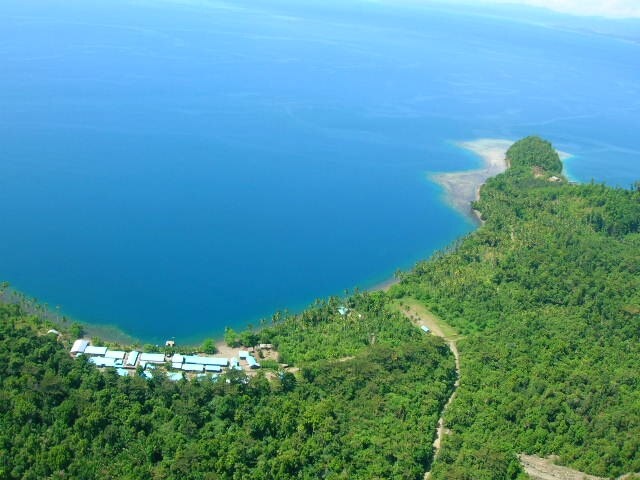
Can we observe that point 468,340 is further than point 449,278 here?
No

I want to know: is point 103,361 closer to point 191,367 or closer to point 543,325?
point 191,367

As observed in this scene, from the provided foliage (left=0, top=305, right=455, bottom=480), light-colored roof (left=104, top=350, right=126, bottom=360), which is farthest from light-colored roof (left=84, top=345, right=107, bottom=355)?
foliage (left=0, top=305, right=455, bottom=480)

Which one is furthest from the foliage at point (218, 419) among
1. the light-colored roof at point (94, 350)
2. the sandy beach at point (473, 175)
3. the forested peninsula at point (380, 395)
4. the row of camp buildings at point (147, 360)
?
the sandy beach at point (473, 175)

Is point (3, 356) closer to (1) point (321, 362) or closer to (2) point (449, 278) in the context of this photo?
(1) point (321, 362)

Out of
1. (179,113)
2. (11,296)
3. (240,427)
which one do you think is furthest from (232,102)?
(240,427)

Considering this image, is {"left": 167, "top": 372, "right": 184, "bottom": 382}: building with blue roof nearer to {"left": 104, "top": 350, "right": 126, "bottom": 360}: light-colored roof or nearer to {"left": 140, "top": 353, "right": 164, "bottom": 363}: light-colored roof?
{"left": 140, "top": 353, "right": 164, "bottom": 363}: light-colored roof

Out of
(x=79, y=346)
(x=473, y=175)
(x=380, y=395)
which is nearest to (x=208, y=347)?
(x=79, y=346)
